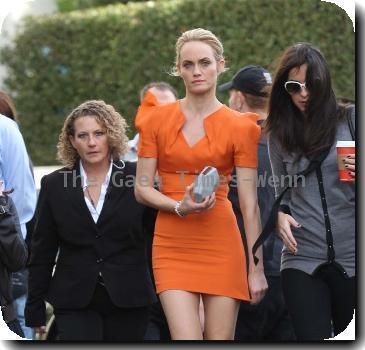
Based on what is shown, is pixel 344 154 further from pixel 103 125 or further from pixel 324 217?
pixel 103 125

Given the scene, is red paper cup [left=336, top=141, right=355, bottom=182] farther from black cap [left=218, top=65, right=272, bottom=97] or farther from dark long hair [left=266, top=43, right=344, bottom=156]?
black cap [left=218, top=65, right=272, bottom=97]

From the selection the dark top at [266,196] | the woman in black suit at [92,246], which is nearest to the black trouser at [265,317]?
the dark top at [266,196]

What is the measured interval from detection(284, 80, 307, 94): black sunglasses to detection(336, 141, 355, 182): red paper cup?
0.39 m

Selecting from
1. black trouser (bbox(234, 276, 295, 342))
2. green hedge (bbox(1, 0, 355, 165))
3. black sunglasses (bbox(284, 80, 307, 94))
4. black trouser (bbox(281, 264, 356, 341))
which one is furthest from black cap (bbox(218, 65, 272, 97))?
green hedge (bbox(1, 0, 355, 165))

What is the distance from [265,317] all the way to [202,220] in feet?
5.34

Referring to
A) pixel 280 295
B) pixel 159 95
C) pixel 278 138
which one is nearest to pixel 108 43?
pixel 159 95

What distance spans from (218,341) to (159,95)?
3.66 m

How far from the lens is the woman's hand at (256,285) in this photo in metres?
5.17

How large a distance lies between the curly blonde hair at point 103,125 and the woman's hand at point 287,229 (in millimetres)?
1226

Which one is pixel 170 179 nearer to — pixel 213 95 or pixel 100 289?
pixel 213 95

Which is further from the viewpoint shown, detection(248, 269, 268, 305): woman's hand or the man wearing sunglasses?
the man wearing sunglasses

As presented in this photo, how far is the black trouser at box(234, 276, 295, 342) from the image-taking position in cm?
651

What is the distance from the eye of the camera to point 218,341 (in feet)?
16.7

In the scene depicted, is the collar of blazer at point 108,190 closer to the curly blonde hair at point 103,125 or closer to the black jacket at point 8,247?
the curly blonde hair at point 103,125
